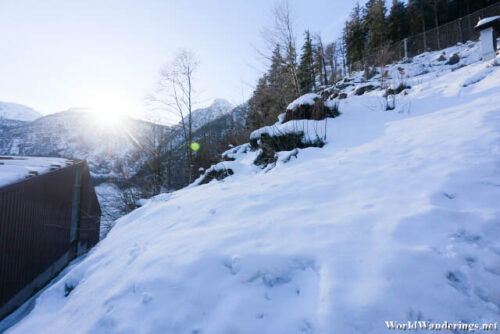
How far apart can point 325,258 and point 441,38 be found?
27993mm

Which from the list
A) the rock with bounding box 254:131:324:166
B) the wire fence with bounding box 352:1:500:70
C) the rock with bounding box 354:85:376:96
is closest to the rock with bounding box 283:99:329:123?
the rock with bounding box 254:131:324:166

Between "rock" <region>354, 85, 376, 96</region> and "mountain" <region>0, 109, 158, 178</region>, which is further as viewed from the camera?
"mountain" <region>0, 109, 158, 178</region>

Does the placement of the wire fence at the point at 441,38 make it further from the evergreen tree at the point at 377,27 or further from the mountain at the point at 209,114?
the mountain at the point at 209,114

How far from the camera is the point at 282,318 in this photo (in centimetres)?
132

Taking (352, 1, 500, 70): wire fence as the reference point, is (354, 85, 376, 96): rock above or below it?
below

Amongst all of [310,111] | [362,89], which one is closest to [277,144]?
[310,111]

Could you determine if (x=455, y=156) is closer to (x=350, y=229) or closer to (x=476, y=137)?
(x=476, y=137)

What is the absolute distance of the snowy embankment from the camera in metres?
1.25

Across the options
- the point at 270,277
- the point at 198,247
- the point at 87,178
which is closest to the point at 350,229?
the point at 270,277

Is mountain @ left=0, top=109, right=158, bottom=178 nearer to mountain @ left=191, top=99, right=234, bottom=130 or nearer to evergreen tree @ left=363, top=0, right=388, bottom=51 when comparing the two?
mountain @ left=191, top=99, right=234, bottom=130

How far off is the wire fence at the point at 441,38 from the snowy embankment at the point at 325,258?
18553 millimetres

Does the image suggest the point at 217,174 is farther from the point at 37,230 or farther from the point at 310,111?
the point at 37,230

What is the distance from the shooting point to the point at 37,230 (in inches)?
256

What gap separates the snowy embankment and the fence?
4.33 m
